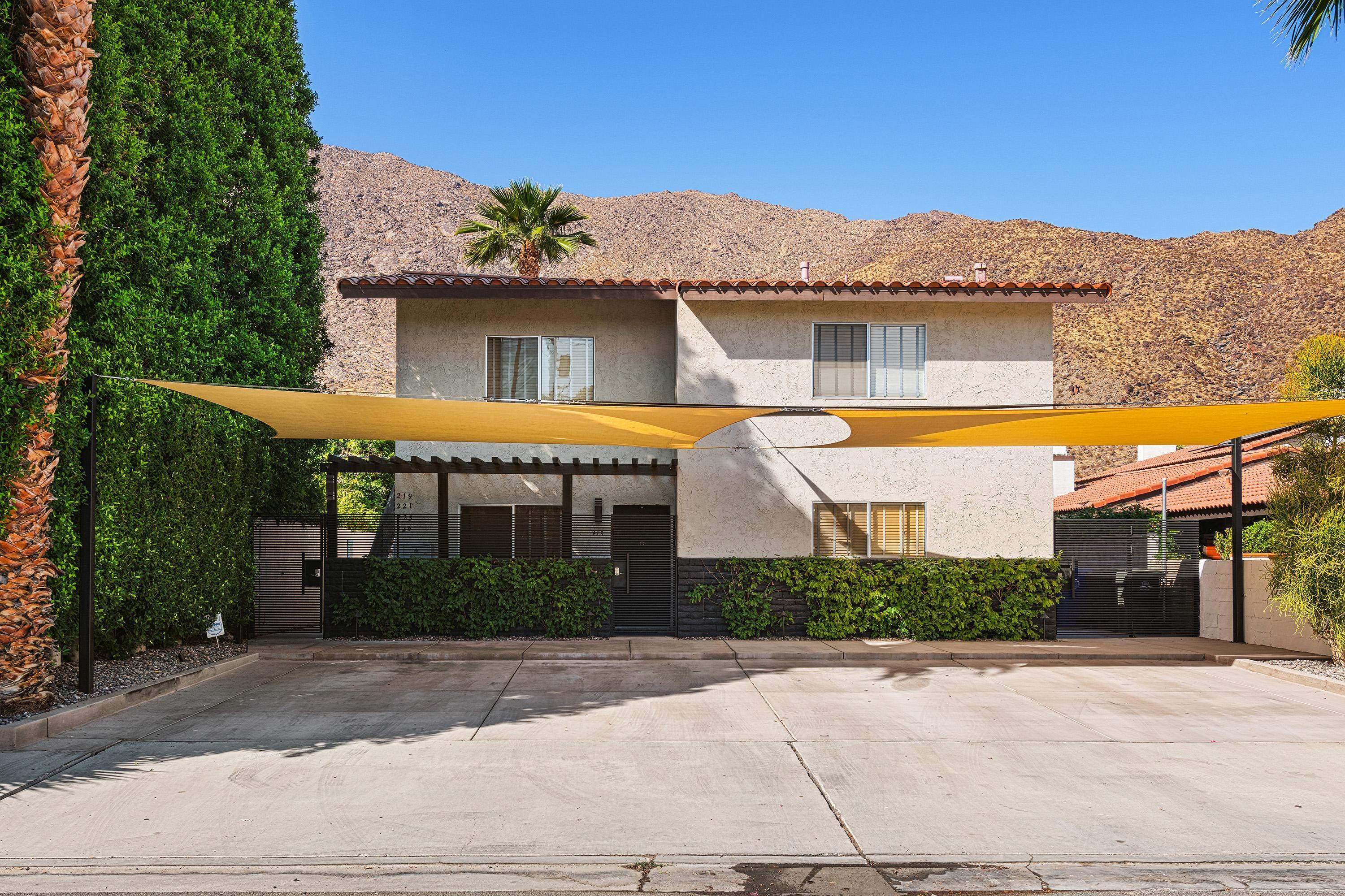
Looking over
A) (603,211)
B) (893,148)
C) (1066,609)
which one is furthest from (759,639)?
(603,211)

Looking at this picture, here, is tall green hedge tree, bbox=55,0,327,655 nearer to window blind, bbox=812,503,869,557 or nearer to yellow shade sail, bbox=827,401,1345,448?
yellow shade sail, bbox=827,401,1345,448

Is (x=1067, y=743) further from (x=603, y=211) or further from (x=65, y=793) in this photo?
(x=603, y=211)

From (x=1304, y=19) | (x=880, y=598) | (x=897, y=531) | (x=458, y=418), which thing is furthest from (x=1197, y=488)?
(x=458, y=418)

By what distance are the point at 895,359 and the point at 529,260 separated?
11442 millimetres

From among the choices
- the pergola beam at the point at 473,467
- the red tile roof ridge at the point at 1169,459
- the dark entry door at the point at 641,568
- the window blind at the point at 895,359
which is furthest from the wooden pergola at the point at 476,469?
the red tile roof ridge at the point at 1169,459

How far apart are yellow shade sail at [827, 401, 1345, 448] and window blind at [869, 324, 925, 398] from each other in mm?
2677

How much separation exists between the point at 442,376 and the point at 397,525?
2.64 metres

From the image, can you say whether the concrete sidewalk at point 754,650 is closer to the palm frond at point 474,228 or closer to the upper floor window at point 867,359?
the upper floor window at point 867,359

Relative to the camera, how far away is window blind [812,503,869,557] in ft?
53.1

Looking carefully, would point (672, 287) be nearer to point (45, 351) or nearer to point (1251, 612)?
point (45, 351)

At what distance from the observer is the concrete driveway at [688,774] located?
5.86m

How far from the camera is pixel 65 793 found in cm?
686

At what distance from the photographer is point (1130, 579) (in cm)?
1705

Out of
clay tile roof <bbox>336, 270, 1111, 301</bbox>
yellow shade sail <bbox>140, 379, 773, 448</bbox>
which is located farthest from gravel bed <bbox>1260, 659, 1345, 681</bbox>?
yellow shade sail <bbox>140, 379, 773, 448</bbox>
